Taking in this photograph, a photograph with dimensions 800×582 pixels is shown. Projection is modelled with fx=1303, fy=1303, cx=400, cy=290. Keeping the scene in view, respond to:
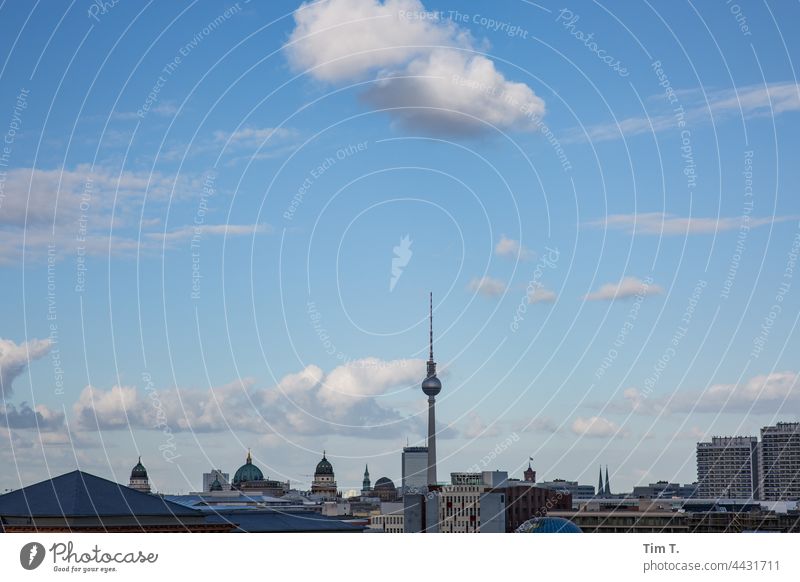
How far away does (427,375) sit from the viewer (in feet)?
649

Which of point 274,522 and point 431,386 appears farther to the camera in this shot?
point 431,386
